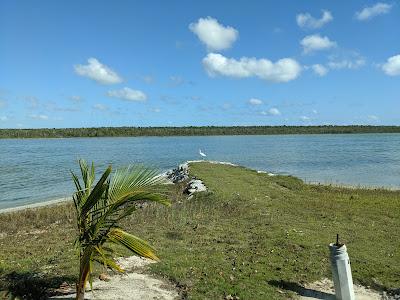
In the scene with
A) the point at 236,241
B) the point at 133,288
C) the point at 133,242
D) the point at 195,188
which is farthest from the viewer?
the point at 195,188

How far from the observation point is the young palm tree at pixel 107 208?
628cm

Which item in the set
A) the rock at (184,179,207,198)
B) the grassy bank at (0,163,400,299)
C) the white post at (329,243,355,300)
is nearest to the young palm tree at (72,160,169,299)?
the grassy bank at (0,163,400,299)

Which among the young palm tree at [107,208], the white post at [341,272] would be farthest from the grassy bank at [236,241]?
the young palm tree at [107,208]

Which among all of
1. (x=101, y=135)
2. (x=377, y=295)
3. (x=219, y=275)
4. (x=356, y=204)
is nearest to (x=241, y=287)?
(x=219, y=275)

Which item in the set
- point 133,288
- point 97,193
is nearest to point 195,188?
point 133,288

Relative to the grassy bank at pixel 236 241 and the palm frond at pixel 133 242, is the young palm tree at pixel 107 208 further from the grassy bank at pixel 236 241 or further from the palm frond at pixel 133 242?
the grassy bank at pixel 236 241

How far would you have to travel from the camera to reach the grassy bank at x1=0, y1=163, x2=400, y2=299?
932 centimetres

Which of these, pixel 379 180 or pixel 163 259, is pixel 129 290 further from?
pixel 379 180

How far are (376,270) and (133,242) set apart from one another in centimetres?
674

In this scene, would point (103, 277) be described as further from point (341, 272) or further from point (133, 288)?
point (341, 272)

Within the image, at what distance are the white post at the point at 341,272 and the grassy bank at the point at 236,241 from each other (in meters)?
1.13

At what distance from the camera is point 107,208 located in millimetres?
6723

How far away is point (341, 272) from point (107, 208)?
473cm

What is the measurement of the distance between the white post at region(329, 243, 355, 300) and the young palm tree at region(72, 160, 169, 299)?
385 centimetres
